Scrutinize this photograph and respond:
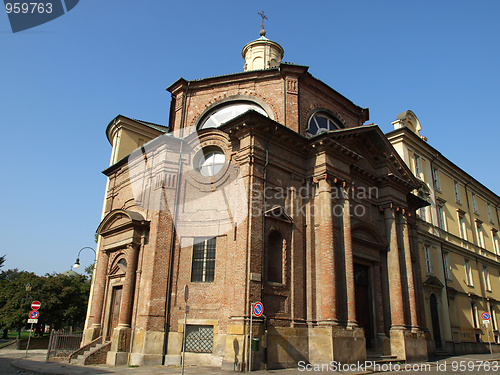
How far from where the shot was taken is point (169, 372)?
1284 cm

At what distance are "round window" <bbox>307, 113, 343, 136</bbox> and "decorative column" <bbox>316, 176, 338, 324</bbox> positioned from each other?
151 inches

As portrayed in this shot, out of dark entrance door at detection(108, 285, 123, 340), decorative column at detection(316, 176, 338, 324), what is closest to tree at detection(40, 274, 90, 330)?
dark entrance door at detection(108, 285, 123, 340)

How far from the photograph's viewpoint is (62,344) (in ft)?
62.2

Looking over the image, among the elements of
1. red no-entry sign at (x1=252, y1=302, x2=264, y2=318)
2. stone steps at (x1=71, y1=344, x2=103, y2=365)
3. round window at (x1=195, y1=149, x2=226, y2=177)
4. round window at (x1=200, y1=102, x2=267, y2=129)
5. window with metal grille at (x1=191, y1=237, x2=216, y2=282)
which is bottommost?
stone steps at (x1=71, y1=344, x2=103, y2=365)

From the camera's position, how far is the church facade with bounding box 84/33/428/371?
15.0 meters

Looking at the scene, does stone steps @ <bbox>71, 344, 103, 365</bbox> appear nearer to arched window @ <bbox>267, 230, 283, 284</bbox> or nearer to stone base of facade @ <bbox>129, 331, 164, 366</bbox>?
stone base of facade @ <bbox>129, 331, 164, 366</bbox>

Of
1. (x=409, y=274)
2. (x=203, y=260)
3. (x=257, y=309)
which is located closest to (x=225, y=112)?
(x=203, y=260)

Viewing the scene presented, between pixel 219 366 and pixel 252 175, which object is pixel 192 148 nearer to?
pixel 252 175

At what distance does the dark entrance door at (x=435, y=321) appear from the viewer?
2564 cm

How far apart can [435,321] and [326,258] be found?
14.8 m

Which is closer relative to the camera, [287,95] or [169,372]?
[169,372]

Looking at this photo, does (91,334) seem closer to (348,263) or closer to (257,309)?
(257,309)

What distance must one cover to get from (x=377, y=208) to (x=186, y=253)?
10548mm

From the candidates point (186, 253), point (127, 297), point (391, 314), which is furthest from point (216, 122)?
point (391, 314)
